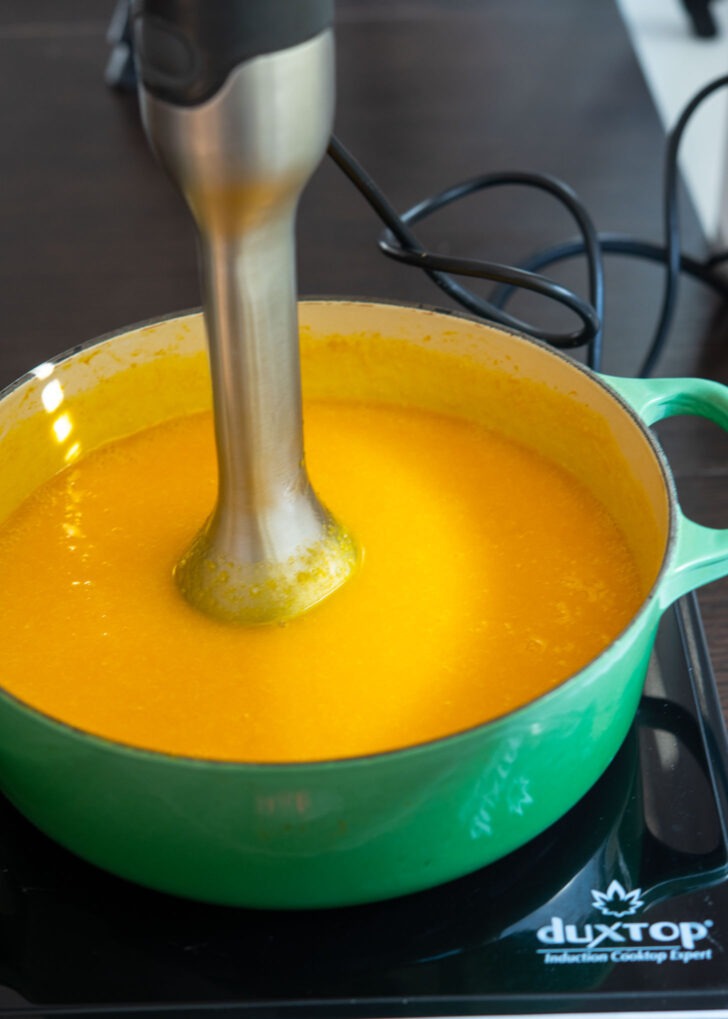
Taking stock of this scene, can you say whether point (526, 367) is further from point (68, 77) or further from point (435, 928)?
point (68, 77)

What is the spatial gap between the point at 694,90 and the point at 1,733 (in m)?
1.04

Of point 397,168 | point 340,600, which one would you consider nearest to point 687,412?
point 340,600

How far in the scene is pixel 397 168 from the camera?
3.23ft

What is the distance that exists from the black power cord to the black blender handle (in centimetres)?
26

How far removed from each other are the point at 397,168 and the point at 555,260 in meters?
0.20

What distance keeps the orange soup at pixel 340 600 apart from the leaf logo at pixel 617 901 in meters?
0.08

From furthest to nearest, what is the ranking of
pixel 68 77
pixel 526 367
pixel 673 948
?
pixel 68 77 < pixel 526 367 < pixel 673 948

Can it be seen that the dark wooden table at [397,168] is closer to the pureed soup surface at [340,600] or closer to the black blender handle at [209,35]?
the pureed soup surface at [340,600]

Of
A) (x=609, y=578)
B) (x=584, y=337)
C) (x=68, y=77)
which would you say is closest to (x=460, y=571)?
(x=609, y=578)

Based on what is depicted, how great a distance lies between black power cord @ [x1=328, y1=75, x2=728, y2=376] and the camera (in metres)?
0.64

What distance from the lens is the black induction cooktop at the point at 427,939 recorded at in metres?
0.43

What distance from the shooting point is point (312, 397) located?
66 cm

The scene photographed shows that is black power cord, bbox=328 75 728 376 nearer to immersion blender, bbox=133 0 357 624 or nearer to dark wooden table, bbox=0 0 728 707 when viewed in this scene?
dark wooden table, bbox=0 0 728 707

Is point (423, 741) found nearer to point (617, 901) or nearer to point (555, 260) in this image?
point (617, 901)
